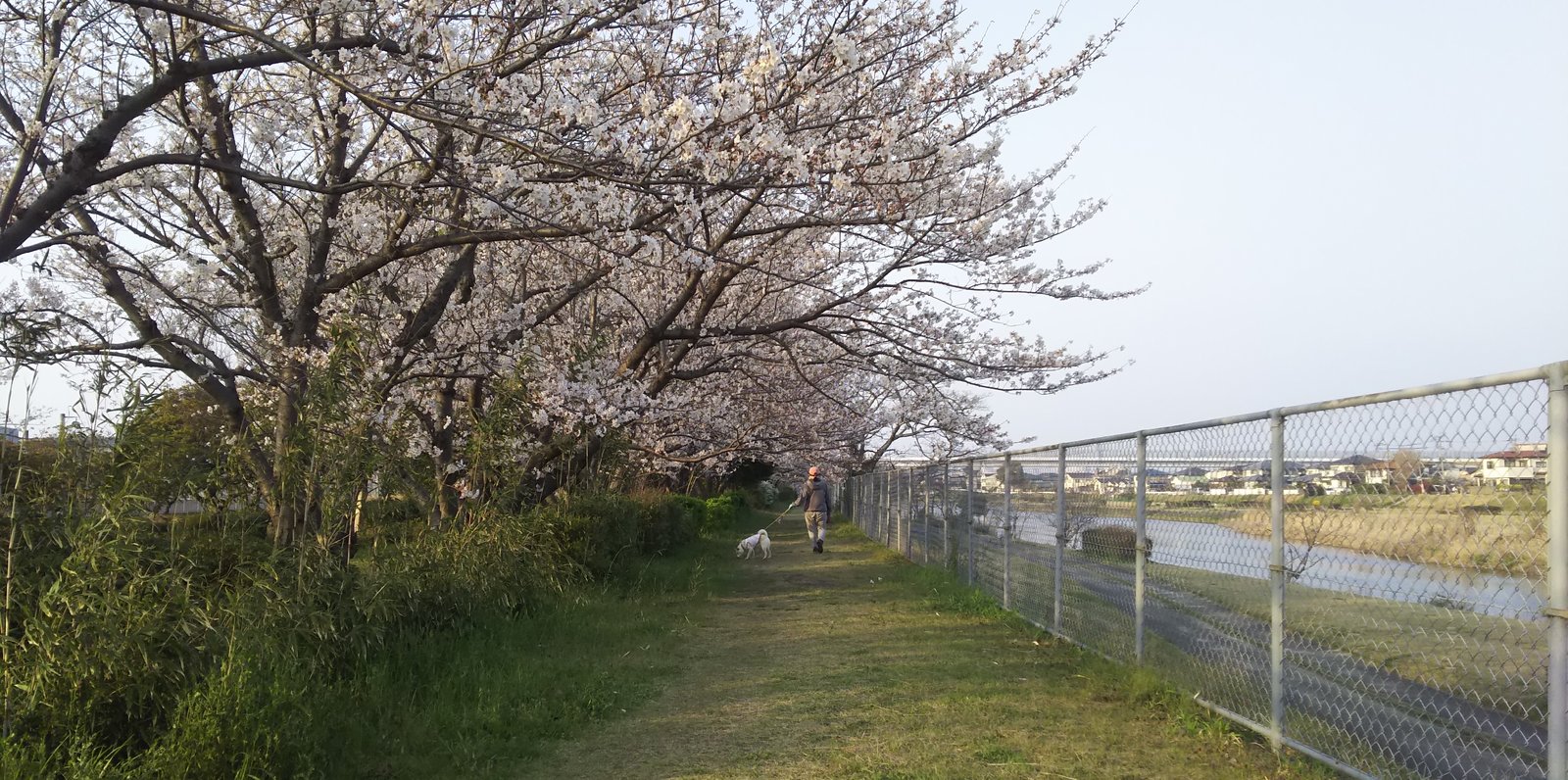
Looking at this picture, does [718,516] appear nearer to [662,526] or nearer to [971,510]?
[662,526]

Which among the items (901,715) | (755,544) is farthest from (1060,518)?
(755,544)

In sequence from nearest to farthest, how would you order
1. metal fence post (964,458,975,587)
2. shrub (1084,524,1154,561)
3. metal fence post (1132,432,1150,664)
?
metal fence post (1132,432,1150,664), shrub (1084,524,1154,561), metal fence post (964,458,975,587)

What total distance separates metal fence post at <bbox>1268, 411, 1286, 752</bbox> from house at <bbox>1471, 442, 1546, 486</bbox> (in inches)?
52.9

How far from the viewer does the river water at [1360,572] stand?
3.19 meters

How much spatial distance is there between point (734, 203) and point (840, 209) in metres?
1.30


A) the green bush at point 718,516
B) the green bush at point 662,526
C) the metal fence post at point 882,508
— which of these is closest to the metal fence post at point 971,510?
the green bush at point 662,526

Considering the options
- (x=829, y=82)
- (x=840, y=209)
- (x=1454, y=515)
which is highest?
(x=829, y=82)

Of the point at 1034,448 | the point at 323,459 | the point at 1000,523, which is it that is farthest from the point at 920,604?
the point at 323,459

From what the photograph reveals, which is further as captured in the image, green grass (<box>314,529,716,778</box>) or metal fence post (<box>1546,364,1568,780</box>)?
green grass (<box>314,529,716,778</box>)

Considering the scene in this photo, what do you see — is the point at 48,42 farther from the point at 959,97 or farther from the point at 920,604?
the point at 920,604

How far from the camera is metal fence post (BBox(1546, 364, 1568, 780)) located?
119 inches

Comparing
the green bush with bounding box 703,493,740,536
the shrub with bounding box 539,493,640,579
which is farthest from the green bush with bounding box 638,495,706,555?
the green bush with bounding box 703,493,740,536

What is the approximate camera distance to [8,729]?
3857 mm

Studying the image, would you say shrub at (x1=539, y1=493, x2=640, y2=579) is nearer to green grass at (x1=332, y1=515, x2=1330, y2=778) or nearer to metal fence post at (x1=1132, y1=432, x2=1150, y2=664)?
green grass at (x1=332, y1=515, x2=1330, y2=778)
